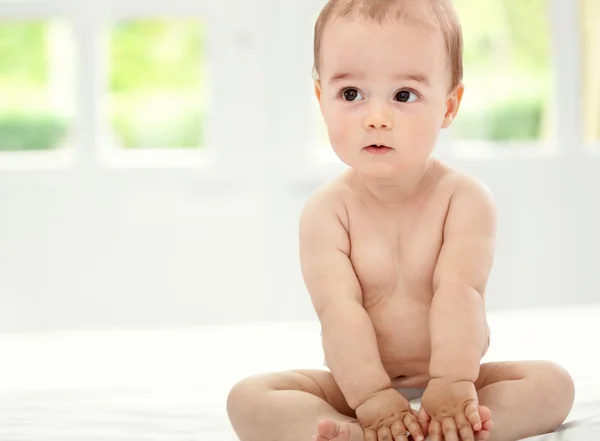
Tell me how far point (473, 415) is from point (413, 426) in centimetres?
7

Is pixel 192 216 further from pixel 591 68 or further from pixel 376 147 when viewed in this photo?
pixel 376 147

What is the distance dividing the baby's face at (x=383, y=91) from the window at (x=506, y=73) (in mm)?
2074

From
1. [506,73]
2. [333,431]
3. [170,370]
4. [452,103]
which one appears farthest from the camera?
[506,73]

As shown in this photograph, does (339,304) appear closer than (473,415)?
No

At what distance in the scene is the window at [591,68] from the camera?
10.3ft

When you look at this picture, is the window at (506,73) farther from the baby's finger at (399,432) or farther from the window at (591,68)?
the baby's finger at (399,432)

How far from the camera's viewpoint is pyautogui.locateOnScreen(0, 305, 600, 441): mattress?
1.17 m

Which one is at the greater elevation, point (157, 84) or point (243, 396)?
point (157, 84)

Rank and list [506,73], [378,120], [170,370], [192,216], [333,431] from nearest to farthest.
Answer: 1. [333,431]
2. [378,120]
3. [170,370]
4. [192,216]
5. [506,73]

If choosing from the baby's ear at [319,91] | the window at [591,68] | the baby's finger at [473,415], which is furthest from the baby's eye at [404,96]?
the window at [591,68]

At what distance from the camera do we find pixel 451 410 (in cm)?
101

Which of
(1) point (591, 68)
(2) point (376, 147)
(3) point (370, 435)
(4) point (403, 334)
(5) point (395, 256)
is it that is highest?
(1) point (591, 68)

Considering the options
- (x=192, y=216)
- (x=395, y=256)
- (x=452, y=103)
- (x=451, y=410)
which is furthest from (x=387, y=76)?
(x=192, y=216)

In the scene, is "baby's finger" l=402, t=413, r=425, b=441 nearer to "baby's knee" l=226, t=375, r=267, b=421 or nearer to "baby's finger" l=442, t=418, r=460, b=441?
"baby's finger" l=442, t=418, r=460, b=441
